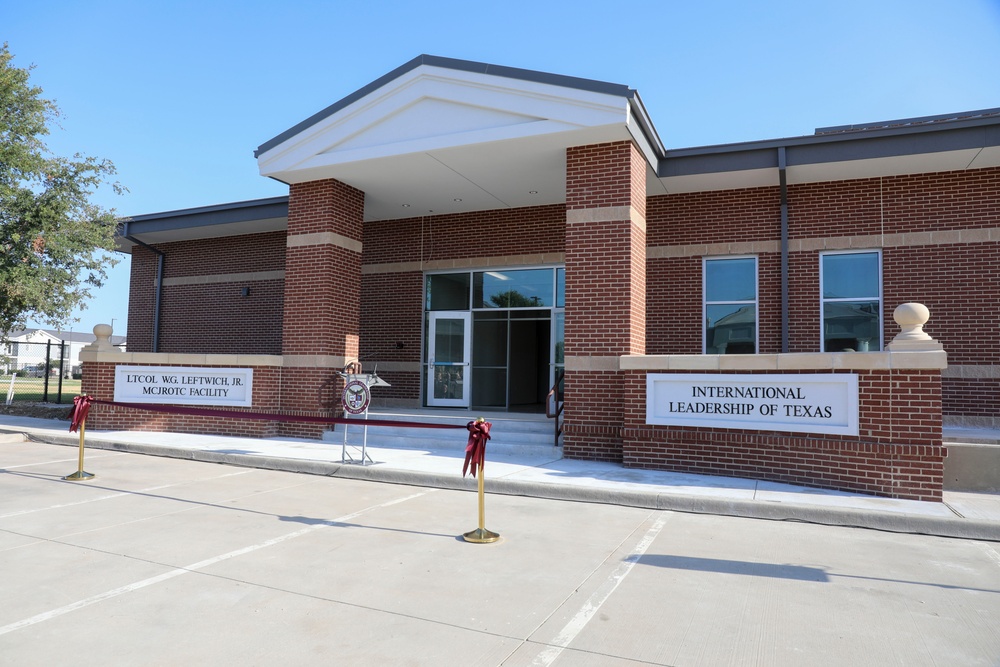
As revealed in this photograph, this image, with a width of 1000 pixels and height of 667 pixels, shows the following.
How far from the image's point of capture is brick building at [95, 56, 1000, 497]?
10.0 m

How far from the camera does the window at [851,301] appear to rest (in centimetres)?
1230

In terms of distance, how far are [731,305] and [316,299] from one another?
8.14m

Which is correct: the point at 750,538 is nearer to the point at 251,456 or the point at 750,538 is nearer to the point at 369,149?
the point at 251,456

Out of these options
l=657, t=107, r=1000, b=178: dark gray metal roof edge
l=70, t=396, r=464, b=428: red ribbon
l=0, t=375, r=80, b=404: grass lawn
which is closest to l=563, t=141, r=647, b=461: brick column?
l=657, t=107, r=1000, b=178: dark gray metal roof edge

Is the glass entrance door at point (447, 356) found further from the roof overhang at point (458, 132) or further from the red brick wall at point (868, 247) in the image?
the red brick wall at point (868, 247)

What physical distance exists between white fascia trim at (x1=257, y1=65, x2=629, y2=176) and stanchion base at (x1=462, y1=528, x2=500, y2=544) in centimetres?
666

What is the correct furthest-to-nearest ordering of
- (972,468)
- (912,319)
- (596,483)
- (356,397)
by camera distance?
(356,397), (972,468), (596,483), (912,319)

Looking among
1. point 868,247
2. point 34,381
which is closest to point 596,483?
point 868,247

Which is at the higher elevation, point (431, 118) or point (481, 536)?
point (431, 118)

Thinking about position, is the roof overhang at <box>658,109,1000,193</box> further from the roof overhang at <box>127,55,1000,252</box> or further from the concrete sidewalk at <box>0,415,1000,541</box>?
the concrete sidewalk at <box>0,415,1000,541</box>

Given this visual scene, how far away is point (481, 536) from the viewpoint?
600cm

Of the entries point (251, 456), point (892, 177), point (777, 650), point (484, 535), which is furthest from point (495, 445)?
point (892, 177)

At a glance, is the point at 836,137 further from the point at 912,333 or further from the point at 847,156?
the point at 912,333

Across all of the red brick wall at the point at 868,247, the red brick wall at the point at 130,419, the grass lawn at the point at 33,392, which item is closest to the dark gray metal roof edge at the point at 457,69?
the red brick wall at the point at 868,247
